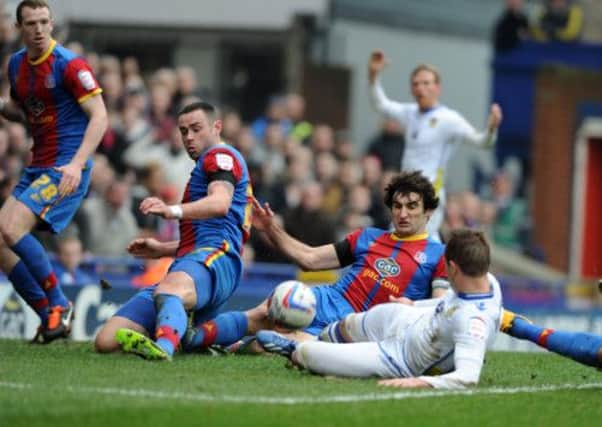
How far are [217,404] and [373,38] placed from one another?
19.5m

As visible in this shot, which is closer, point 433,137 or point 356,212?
point 433,137

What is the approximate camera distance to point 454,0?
30047 millimetres

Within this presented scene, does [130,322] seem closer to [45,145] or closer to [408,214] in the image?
[45,145]

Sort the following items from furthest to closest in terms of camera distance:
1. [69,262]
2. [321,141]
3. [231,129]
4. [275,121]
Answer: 1. [321,141]
2. [275,121]
3. [231,129]
4. [69,262]

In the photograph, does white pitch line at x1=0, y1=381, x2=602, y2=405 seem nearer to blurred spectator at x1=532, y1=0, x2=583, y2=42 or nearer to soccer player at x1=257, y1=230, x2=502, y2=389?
soccer player at x1=257, y1=230, x2=502, y2=389

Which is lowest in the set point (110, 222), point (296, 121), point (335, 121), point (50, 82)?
point (335, 121)

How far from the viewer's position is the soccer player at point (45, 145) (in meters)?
12.2

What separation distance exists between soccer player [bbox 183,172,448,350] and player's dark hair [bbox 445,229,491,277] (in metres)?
1.71

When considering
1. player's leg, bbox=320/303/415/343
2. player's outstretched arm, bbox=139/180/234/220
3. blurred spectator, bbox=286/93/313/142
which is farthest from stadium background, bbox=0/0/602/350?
player's leg, bbox=320/303/415/343

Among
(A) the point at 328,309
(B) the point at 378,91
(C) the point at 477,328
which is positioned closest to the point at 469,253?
(C) the point at 477,328

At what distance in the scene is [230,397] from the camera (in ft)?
31.0

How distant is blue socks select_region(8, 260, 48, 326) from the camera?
40.9ft

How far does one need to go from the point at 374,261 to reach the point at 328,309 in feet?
1.59

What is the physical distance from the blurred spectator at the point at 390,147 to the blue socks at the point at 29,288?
428 inches
